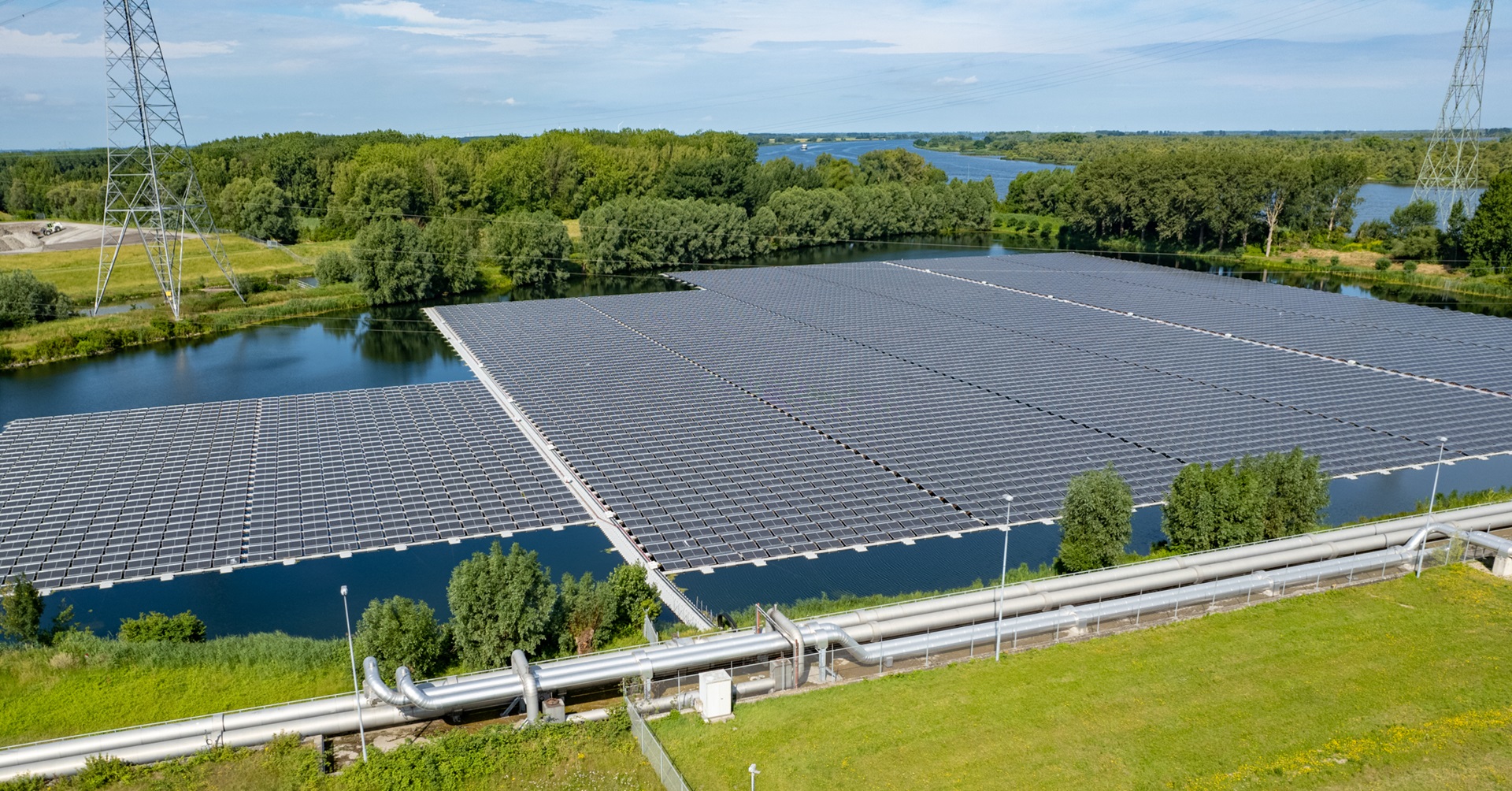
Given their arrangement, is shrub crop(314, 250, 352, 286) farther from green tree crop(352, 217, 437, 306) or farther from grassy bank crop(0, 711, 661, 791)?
grassy bank crop(0, 711, 661, 791)

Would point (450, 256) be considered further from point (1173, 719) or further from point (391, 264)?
point (1173, 719)

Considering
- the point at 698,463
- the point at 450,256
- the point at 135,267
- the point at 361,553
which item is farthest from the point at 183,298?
the point at 698,463

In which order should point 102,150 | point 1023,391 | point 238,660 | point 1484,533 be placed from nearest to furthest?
point 238,660 < point 1484,533 < point 1023,391 < point 102,150

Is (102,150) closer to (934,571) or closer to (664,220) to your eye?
(664,220)

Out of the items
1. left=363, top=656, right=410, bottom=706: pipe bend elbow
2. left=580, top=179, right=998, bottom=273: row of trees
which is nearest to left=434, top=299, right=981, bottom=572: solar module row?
left=363, top=656, right=410, bottom=706: pipe bend elbow

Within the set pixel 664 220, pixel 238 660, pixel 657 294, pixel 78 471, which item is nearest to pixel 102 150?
pixel 664 220
